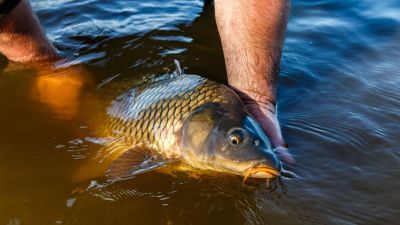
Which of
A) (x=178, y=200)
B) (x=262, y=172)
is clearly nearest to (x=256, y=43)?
(x=262, y=172)

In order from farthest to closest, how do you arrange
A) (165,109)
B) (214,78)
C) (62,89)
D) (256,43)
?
(214,78) < (62,89) < (256,43) < (165,109)

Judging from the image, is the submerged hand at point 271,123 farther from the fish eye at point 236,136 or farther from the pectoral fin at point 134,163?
the pectoral fin at point 134,163

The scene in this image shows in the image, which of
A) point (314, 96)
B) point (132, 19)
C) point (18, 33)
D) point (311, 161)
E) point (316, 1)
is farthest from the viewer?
point (316, 1)

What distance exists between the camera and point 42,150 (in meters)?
2.45

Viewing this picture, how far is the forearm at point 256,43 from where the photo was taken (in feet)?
8.59

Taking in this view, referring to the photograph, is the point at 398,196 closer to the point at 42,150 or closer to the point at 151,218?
the point at 151,218

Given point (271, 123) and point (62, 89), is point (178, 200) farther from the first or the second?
point (62, 89)

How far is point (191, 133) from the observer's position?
222cm

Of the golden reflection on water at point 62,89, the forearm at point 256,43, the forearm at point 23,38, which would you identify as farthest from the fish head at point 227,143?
the forearm at point 23,38

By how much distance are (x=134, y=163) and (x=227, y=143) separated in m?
0.46

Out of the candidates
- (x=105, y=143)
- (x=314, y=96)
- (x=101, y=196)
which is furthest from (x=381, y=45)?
(x=101, y=196)

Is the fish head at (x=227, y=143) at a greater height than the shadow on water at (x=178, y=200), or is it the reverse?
the fish head at (x=227, y=143)

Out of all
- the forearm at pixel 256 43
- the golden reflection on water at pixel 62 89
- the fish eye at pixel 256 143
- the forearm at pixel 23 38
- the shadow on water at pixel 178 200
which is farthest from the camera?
the forearm at pixel 23 38

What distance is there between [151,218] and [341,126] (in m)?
1.19
